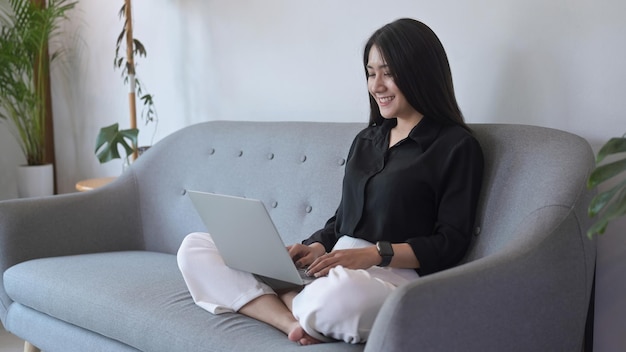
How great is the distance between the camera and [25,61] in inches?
166

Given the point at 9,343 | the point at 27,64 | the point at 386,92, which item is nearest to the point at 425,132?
the point at 386,92

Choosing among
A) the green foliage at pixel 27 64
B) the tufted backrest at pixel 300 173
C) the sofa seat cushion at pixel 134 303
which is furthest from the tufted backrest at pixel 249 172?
the green foliage at pixel 27 64

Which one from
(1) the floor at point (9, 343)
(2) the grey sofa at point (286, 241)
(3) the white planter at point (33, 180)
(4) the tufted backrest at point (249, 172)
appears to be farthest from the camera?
(3) the white planter at point (33, 180)

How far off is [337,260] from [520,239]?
43cm

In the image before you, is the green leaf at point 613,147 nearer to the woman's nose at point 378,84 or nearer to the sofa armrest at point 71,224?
the woman's nose at point 378,84

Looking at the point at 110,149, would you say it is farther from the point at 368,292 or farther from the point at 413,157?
the point at 368,292

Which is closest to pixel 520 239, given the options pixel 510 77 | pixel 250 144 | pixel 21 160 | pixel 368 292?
pixel 368 292

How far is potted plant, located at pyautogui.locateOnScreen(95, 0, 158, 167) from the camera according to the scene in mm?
3418

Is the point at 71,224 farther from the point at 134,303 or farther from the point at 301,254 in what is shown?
the point at 301,254

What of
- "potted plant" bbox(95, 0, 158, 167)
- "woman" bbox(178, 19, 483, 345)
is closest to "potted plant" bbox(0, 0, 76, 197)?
"potted plant" bbox(95, 0, 158, 167)

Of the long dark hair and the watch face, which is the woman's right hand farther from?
the long dark hair

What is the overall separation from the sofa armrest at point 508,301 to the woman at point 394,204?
0.23 metres

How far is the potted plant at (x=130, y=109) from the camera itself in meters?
3.42

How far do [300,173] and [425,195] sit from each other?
668 millimetres
